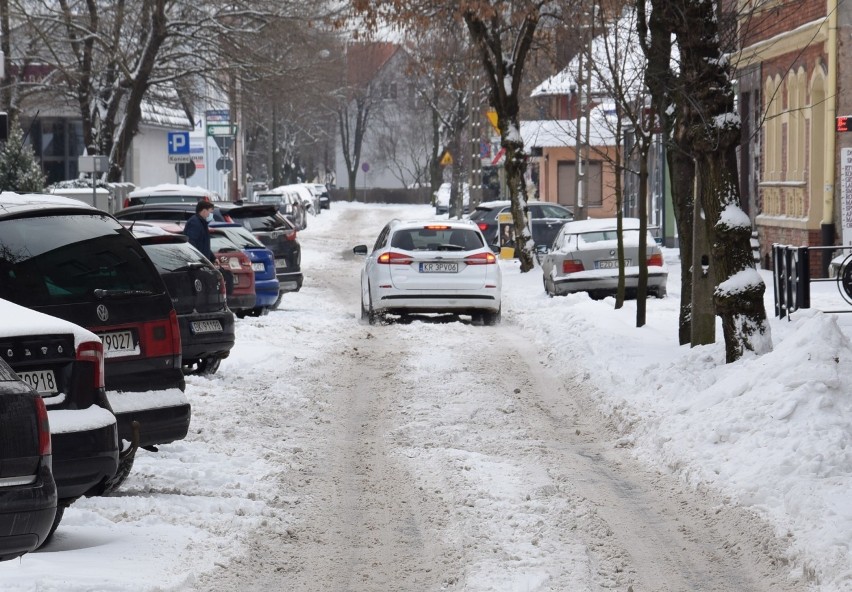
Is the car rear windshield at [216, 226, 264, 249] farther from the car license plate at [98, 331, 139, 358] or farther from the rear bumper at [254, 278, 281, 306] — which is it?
the car license plate at [98, 331, 139, 358]

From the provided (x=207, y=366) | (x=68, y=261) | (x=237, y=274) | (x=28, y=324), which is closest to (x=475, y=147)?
(x=237, y=274)

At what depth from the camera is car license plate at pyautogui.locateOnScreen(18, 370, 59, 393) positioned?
6.50m

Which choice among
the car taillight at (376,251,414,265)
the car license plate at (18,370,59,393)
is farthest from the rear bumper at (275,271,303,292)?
the car license plate at (18,370,59,393)

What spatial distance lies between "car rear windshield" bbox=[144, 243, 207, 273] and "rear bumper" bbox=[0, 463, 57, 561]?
724 centimetres

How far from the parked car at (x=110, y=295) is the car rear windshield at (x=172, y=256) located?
418 cm

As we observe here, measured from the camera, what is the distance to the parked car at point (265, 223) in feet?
75.5

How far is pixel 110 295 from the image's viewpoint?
841 centimetres

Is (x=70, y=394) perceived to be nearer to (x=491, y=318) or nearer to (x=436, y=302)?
(x=436, y=302)

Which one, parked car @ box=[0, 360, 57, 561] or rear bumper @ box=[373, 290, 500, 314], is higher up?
parked car @ box=[0, 360, 57, 561]

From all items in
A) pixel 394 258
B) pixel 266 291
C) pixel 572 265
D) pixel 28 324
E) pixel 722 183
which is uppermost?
pixel 722 183

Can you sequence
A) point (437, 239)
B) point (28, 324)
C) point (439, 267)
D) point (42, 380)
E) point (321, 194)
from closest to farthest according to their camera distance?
point (28, 324) < point (42, 380) < point (439, 267) < point (437, 239) < point (321, 194)

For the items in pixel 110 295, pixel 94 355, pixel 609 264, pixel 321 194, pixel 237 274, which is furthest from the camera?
pixel 321 194

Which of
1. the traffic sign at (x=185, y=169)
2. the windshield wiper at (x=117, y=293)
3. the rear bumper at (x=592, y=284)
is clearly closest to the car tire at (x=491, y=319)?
the rear bumper at (x=592, y=284)

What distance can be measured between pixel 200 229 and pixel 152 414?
10.6 meters
